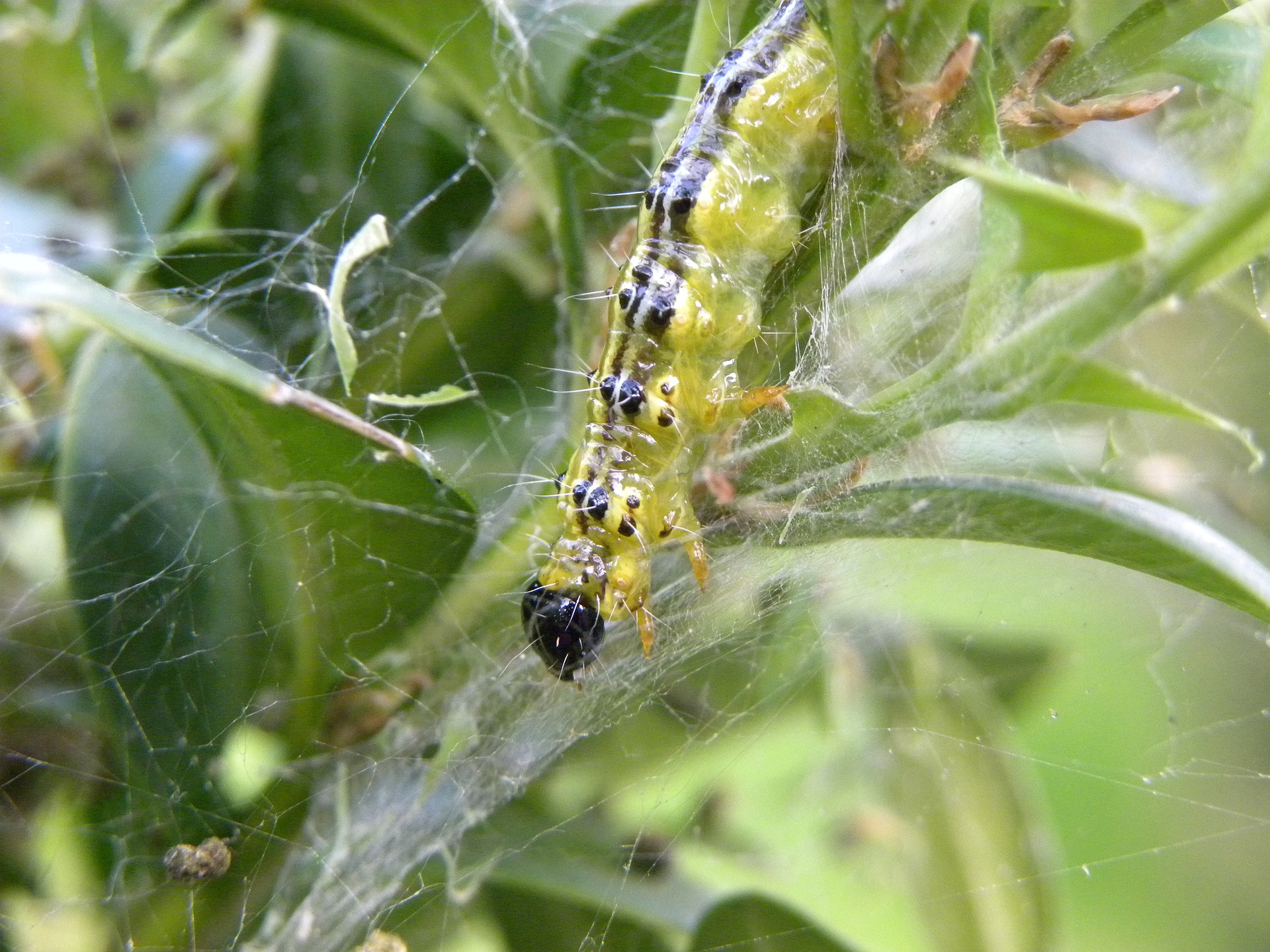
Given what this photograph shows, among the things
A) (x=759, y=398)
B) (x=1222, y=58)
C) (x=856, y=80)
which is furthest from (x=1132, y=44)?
(x=759, y=398)

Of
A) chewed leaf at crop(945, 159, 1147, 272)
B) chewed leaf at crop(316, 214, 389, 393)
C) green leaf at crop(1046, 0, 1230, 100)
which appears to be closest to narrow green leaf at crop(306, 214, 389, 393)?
chewed leaf at crop(316, 214, 389, 393)

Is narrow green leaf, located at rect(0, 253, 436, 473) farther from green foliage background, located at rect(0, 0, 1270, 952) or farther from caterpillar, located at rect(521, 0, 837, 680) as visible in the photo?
caterpillar, located at rect(521, 0, 837, 680)

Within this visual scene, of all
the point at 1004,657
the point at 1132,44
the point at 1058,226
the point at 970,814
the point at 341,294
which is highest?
the point at 1132,44

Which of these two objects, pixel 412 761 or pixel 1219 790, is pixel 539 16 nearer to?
pixel 412 761

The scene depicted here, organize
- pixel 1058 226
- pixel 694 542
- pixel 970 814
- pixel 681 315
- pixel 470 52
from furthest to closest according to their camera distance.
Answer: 1. pixel 970 814
2. pixel 470 52
3. pixel 681 315
4. pixel 694 542
5. pixel 1058 226

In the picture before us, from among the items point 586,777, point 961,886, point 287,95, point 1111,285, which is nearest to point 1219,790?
point 961,886

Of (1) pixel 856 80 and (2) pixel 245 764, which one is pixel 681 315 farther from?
(2) pixel 245 764

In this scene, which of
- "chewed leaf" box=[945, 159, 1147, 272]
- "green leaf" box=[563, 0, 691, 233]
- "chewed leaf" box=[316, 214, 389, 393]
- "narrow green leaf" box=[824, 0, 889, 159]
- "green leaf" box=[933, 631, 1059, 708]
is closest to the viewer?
"chewed leaf" box=[945, 159, 1147, 272]
